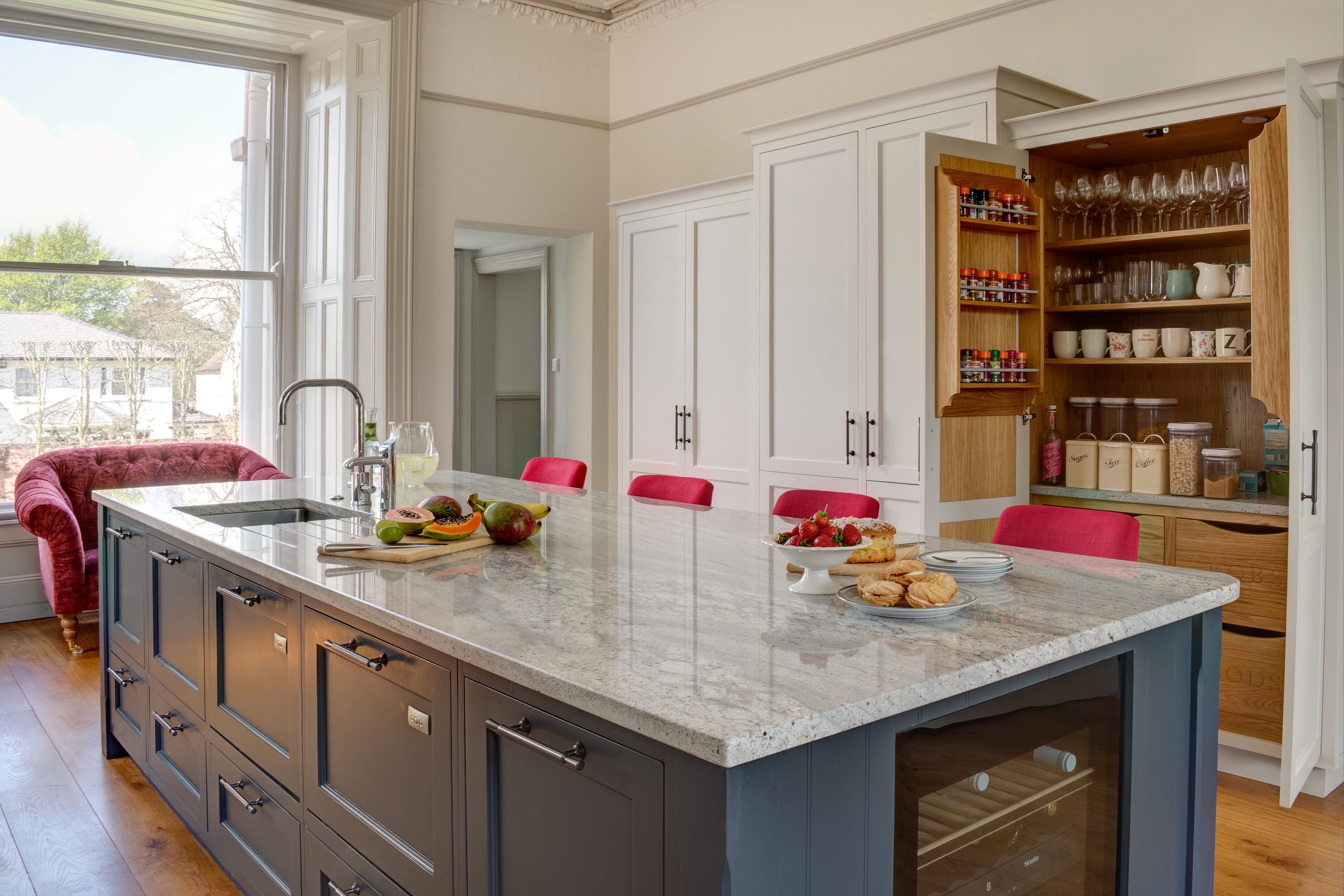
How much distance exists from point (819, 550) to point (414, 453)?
1946 millimetres

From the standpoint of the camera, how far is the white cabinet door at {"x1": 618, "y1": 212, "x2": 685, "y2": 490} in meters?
5.33

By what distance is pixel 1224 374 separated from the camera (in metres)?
3.71

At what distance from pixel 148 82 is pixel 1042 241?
5.06m

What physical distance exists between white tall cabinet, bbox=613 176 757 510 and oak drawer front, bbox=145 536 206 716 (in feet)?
8.49

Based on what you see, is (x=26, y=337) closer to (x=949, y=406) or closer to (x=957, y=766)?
(x=949, y=406)

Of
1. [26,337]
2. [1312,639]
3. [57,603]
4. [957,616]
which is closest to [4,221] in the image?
[26,337]

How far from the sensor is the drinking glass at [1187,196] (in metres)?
3.50

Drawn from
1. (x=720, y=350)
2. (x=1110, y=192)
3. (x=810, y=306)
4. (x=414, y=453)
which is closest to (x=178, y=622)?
(x=414, y=453)

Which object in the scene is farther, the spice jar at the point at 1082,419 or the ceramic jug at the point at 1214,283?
the spice jar at the point at 1082,419

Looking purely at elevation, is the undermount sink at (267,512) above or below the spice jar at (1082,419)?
below

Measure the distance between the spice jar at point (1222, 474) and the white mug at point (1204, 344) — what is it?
0.34m

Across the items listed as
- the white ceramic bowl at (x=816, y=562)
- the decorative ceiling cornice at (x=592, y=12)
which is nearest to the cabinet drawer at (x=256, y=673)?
the white ceramic bowl at (x=816, y=562)

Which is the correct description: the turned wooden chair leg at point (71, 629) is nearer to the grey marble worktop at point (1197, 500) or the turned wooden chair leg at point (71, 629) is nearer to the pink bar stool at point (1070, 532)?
the pink bar stool at point (1070, 532)

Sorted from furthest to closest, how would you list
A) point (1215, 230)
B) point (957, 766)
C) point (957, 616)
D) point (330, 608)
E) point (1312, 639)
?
point (1215, 230), point (1312, 639), point (330, 608), point (957, 616), point (957, 766)
